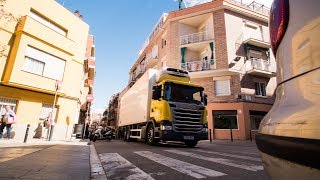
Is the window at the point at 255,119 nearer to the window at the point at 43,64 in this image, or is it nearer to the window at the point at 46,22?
the window at the point at 43,64

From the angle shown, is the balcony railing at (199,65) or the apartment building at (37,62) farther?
the balcony railing at (199,65)

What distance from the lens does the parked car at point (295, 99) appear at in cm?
98

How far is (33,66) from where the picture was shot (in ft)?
48.5

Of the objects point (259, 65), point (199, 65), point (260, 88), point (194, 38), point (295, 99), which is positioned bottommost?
point (295, 99)

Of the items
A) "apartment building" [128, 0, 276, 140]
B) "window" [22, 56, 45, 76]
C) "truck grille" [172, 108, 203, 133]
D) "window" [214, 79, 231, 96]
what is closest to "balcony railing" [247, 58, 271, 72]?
"apartment building" [128, 0, 276, 140]

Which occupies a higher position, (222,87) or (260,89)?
(260,89)

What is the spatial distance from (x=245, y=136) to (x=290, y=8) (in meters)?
18.7

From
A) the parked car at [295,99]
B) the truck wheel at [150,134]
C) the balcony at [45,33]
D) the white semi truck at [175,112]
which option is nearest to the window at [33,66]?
the balcony at [45,33]

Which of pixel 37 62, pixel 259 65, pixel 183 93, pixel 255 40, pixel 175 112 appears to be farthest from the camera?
pixel 259 65

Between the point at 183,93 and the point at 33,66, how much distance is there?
1135 cm

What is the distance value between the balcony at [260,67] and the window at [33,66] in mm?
17678

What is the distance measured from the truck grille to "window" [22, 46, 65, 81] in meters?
11.3

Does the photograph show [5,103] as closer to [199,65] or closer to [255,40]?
[199,65]

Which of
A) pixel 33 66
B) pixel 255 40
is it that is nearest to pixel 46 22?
pixel 33 66
